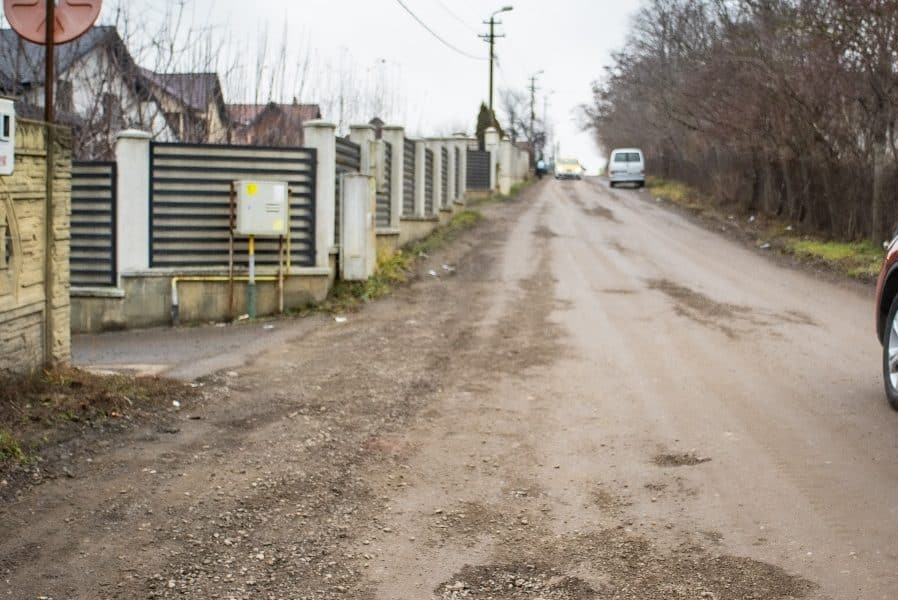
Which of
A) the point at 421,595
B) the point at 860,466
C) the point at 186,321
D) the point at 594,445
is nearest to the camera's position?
the point at 421,595

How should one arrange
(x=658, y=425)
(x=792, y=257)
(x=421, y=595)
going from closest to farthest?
(x=421, y=595) < (x=658, y=425) < (x=792, y=257)

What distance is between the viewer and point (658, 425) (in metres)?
7.62

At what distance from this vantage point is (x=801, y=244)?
22.2 meters

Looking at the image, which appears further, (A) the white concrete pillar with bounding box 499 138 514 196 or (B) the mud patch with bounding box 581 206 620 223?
(A) the white concrete pillar with bounding box 499 138 514 196

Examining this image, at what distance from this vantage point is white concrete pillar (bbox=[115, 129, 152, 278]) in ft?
44.7

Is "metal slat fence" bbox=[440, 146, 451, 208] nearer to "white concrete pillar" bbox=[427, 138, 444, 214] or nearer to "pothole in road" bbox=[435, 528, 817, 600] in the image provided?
"white concrete pillar" bbox=[427, 138, 444, 214]

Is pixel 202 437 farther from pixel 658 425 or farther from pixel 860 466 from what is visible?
pixel 860 466

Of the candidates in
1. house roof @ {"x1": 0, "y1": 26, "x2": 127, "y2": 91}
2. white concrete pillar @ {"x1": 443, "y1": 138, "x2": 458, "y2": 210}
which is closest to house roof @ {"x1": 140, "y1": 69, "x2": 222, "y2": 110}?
house roof @ {"x1": 0, "y1": 26, "x2": 127, "y2": 91}

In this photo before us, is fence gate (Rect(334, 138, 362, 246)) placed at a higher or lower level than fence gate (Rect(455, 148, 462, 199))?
lower

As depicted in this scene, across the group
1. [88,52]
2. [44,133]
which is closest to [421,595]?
[44,133]

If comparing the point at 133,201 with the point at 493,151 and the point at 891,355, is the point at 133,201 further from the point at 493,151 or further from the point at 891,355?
the point at 493,151

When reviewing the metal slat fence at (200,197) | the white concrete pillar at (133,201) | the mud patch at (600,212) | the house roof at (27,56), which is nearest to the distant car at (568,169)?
the mud patch at (600,212)

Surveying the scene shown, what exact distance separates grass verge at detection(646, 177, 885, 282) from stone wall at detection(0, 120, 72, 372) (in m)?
13.5

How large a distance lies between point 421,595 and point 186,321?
395 inches
